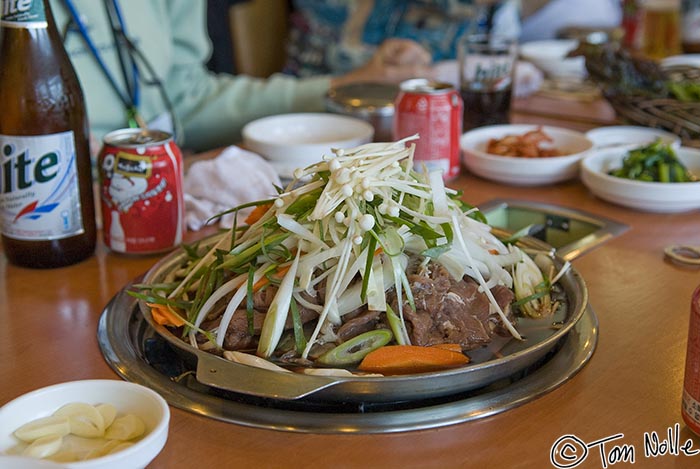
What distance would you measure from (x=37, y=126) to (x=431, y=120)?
2.42 feet

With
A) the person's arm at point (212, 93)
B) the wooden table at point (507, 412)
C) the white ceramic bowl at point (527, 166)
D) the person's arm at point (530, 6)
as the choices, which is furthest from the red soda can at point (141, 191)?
the person's arm at point (530, 6)

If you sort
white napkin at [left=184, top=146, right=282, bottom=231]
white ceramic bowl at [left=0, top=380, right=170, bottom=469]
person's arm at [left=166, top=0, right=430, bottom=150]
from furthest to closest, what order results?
person's arm at [left=166, top=0, right=430, bottom=150] < white napkin at [left=184, top=146, right=282, bottom=231] < white ceramic bowl at [left=0, top=380, right=170, bottom=469]

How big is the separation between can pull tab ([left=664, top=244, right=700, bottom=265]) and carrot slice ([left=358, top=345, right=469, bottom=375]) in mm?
555

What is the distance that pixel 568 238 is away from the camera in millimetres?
1536

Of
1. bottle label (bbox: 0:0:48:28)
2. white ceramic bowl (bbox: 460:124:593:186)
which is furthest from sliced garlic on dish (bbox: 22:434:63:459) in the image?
white ceramic bowl (bbox: 460:124:593:186)

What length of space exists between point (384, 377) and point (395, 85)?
1.50 meters

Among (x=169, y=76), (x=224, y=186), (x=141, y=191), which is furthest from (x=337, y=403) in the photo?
(x=169, y=76)

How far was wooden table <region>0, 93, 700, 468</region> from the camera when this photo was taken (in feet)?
2.60

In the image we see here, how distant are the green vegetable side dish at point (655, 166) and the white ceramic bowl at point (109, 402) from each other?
3.67ft

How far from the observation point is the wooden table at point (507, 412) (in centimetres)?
79

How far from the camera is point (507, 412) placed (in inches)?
34.0

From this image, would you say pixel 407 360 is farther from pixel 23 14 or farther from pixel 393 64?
pixel 393 64

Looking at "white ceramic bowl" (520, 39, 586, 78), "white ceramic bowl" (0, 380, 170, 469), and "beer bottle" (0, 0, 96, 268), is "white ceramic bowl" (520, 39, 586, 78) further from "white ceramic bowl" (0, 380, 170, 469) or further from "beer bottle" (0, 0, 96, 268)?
"white ceramic bowl" (0, 380, 170, 469)

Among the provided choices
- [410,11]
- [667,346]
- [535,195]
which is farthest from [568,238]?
[410,11]
